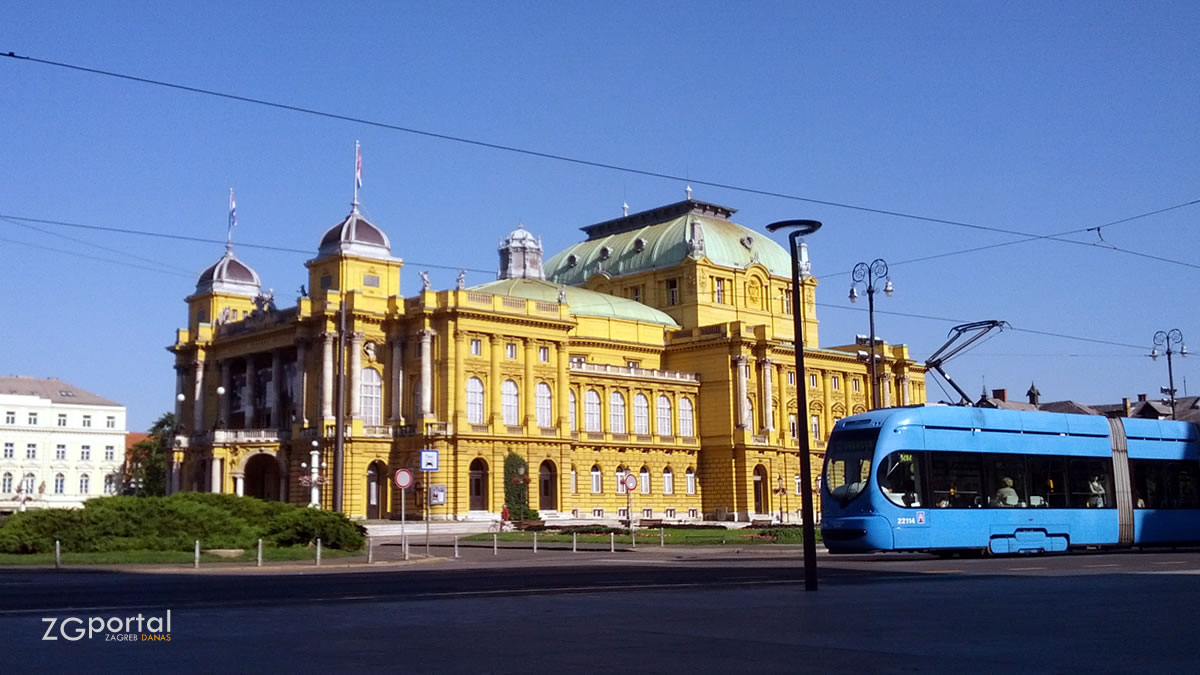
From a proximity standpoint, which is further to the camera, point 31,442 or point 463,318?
point 31,442

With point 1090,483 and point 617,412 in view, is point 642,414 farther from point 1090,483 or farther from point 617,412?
point 1090,483

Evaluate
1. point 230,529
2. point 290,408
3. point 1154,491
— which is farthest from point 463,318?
point 1154,491

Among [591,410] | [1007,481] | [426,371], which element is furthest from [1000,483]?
[591,410]

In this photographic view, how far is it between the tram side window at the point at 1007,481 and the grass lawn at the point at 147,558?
19.7 metres

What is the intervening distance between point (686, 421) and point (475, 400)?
22.8m

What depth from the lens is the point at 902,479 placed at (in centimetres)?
3341

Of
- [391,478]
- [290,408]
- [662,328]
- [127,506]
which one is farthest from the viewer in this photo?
A: [662,328]

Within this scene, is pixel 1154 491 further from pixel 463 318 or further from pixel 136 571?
pixel 463 318

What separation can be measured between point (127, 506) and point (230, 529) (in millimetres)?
3093

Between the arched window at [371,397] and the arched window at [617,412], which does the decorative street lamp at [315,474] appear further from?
the arched window at [617,412]

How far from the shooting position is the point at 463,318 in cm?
8212

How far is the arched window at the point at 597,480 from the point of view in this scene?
91.2 meters

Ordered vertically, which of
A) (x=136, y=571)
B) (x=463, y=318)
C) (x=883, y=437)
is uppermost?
(x=463, y=318)

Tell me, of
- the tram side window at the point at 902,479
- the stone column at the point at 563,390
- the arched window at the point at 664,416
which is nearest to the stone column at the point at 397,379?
the stone column at the point at 563,390
